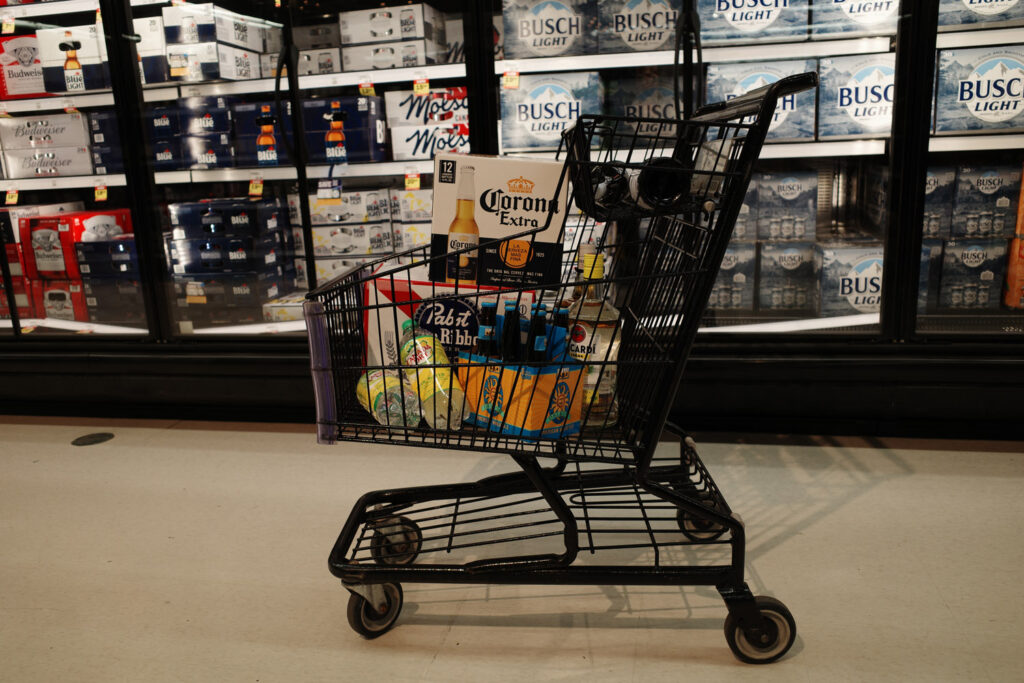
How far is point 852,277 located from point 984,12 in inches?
39.1

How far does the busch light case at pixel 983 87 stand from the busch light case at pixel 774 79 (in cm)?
44

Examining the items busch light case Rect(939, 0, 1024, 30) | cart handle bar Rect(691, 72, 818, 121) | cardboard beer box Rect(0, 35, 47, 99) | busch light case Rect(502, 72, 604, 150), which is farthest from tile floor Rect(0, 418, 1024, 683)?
cardboard beer box Rect(0, 35, 47, 99)

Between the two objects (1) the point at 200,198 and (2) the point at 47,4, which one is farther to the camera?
(1) the point at 200,198

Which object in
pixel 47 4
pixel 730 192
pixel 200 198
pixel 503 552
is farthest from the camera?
pixel 200 198

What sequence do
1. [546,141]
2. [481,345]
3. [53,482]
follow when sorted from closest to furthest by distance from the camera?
[481,345], [53,482], [546,141]

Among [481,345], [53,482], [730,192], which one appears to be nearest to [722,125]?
[730,192]

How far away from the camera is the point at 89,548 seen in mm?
2285

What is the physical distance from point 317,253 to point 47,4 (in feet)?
5.11

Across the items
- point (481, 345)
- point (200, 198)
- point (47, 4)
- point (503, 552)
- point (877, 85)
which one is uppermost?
point (47, 4)

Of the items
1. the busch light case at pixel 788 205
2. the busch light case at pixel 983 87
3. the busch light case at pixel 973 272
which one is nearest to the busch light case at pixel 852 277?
the busch light case at pixel 788 205

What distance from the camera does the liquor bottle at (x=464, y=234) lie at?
1.61m

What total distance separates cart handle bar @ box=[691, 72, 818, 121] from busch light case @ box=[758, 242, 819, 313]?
1461mm

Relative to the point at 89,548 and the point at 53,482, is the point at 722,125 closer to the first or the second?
the point at 89,548

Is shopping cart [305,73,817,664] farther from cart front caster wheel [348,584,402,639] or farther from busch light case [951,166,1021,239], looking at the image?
busch light case [951,166,1021,239]
